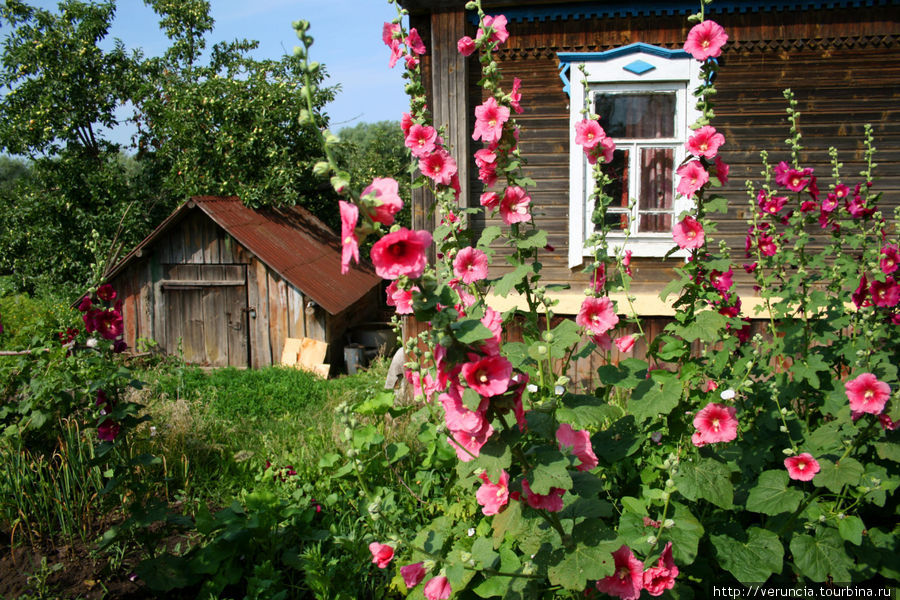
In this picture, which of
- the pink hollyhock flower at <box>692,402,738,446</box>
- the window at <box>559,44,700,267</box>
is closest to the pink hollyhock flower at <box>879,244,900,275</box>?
the pink hollyhock flower at <box>692,402,738,446</box>

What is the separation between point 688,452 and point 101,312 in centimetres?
246

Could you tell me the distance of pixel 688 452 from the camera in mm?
2279

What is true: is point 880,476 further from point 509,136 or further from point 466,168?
point 466,168

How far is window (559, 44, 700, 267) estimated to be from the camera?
578cm

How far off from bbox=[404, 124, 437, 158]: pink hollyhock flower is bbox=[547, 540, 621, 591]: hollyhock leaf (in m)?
1.28

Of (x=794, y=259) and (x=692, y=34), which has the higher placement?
(x=692, y=34)

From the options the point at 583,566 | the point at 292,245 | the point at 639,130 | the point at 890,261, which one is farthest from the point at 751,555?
the point at 292,245

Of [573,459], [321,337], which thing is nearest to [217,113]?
[321,337]

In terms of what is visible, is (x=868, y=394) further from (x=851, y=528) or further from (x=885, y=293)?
(x=885, y=293)

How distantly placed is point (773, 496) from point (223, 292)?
24.7ft

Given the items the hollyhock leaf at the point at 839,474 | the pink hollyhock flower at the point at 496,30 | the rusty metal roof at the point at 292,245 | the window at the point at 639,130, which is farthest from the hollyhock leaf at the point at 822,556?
the rusty metal roof at the point at 292,245

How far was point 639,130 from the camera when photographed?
598 cm

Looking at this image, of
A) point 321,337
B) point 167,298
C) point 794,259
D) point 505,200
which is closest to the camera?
point 505,200

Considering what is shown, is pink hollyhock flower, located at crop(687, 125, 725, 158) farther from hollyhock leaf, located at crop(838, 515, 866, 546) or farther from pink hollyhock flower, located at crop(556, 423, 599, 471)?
hollyhock leaf, located at crop(838, 515, 866, 546)
